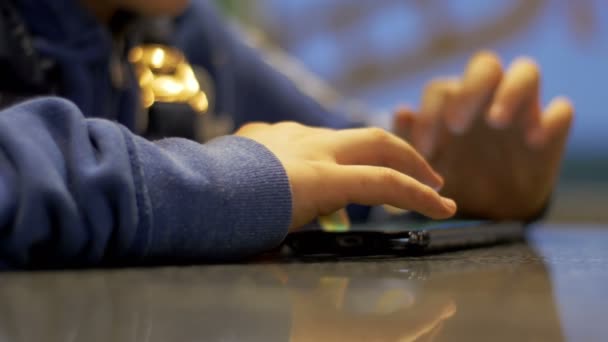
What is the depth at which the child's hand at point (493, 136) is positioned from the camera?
2.43 ft

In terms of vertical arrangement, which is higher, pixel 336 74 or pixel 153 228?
pixel 153 228

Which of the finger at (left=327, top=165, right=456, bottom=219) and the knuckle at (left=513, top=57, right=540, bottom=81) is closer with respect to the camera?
the finger at (left=327, top=165, right=456, bottom=219)

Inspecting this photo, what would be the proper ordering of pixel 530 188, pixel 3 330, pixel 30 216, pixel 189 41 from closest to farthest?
pixel 3 330 < pixel 30 216 < pixel 530 188 < pixel 189 41

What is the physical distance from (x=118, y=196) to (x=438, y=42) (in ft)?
5.47

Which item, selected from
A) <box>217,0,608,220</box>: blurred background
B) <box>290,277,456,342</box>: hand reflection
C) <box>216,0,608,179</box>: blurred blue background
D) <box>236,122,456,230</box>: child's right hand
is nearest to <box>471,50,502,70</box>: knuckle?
<box>236,122,456,230</box>: child's right hand

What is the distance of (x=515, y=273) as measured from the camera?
0.36m

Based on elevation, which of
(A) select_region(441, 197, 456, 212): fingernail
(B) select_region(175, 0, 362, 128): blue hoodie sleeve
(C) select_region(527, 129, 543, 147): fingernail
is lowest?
(B) select_region(175, 0, 362, 128): blue hoodie sleeve

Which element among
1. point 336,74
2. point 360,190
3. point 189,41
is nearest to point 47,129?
point 360,190

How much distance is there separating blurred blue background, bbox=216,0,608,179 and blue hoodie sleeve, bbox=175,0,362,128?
2.38 feet

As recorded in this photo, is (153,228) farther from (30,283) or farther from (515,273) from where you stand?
(515,273)

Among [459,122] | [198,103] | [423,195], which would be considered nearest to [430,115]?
[459,122]

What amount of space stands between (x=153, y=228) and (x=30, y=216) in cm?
6

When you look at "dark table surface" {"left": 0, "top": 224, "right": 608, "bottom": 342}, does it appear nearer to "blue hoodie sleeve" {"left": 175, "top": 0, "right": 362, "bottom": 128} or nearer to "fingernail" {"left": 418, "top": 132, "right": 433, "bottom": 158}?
"fingernail" {"left": 418, "top": 132, "right": 433, "bottom": 158}

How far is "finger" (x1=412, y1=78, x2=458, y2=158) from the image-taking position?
2.59 ft
